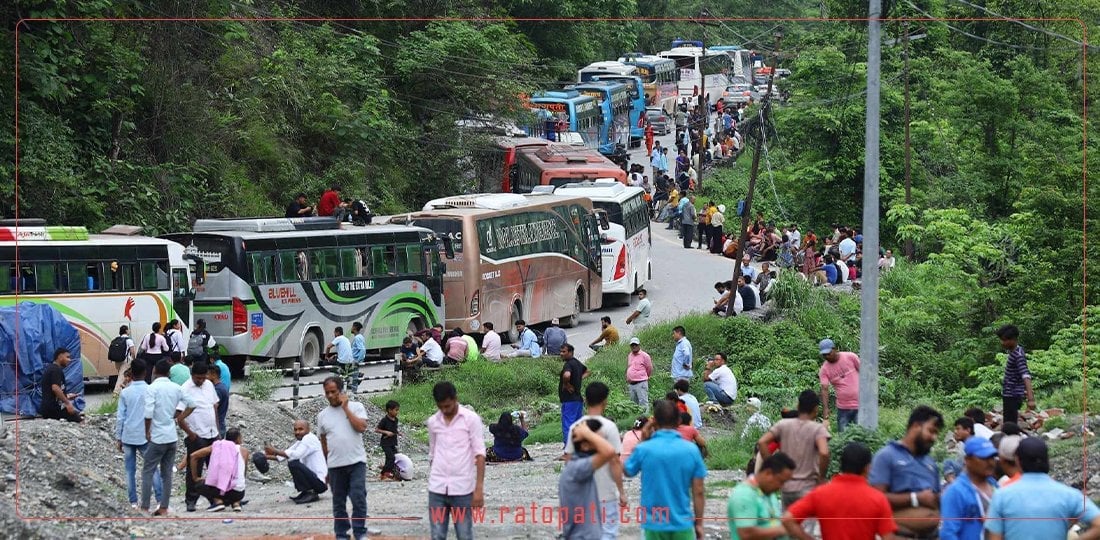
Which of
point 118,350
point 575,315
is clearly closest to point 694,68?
point 575,315

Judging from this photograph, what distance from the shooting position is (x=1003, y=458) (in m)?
10.5

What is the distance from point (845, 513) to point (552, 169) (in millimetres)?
38783

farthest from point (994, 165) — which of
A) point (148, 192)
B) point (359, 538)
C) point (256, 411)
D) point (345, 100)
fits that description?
point (359, 538)

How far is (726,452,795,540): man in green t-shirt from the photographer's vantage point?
9211 mm

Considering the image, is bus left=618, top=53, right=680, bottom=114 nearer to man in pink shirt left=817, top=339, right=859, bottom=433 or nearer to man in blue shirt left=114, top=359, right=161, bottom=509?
man in pink shirt left=817, top=339, right=859, bottom=433

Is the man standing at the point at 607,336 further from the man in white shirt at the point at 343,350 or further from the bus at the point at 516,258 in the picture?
the man in white shirt at the point at 343,350

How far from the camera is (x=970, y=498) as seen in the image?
9547mm

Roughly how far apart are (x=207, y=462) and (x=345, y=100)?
29282 mm

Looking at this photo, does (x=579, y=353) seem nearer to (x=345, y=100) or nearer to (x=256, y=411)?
(x=256, y=411)

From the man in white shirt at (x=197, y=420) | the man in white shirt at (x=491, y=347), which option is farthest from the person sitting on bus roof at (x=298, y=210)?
the man in white shirt at (x=197, y=420)

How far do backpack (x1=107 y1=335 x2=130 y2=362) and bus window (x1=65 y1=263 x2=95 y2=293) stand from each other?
1250 millimetres

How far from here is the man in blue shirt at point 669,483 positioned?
10008 millimetres

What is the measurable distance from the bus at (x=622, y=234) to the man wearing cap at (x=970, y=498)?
29980 mm

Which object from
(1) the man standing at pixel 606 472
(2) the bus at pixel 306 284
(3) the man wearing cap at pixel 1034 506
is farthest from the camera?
(2) the bus at pixel 306 284
